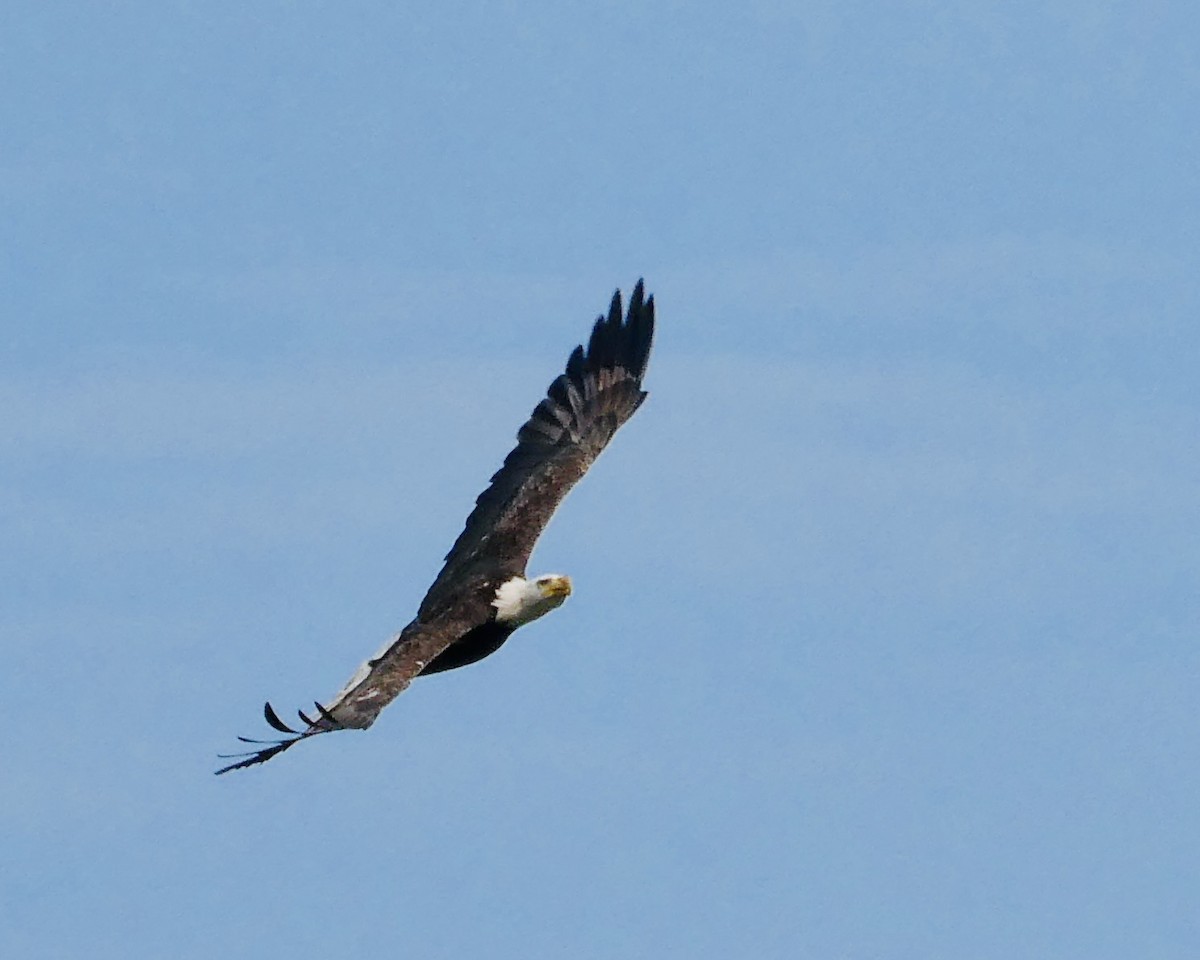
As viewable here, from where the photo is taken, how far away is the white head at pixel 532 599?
3591 cm

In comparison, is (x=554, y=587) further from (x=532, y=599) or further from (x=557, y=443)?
(x=557, y=443)

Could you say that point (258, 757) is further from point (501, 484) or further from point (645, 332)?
point (645, 332)

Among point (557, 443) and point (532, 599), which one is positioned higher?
point (557, 443)

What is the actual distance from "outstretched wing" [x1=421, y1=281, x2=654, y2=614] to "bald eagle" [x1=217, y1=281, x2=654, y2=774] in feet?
0.04

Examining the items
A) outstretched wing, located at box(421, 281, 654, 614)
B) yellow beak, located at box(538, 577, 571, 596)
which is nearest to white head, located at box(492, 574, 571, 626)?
yellow beak, located at box(538, 577, 571, 596)

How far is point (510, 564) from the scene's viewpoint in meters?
37.0

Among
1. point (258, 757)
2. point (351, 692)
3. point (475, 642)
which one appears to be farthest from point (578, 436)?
point (258, 757)

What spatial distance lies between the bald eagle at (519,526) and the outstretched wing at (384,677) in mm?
15

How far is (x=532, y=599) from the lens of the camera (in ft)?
118

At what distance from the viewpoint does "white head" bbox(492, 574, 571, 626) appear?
35.9 meters

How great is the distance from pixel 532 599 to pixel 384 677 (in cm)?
306

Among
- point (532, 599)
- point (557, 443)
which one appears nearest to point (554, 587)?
point (532, 599)

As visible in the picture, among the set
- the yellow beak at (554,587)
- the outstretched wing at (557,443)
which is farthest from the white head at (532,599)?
the outstretched wing at (557,443)

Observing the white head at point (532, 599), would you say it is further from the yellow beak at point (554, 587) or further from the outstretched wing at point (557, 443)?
the outstretched wing at point (557, 443)
